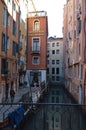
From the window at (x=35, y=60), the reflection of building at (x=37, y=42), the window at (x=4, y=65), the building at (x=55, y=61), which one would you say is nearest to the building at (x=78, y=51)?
the reflection of building at (x=37, y=42)

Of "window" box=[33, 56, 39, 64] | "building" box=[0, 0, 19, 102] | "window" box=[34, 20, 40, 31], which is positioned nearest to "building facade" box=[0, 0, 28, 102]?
"building" box=[0, 0, 19, 102]

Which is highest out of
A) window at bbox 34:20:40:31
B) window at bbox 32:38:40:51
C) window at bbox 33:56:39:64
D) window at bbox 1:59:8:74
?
window at bbox 34:20:40:31

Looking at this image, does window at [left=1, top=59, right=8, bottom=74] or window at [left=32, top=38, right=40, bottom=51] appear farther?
window at [left=32, top=38, right=40, bottom=51]

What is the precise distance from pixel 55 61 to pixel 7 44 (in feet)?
149

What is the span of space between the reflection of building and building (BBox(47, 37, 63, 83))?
26075 mm

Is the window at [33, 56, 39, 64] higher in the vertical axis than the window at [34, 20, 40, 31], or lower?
lower

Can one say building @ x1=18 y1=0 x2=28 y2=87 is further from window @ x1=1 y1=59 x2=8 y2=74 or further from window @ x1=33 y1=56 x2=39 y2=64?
window @ x1=1 y1=59 x2=8 y2=74

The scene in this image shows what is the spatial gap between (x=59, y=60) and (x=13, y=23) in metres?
43.3

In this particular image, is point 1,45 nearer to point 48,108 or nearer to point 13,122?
point 13,122

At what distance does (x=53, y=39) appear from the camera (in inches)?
2795

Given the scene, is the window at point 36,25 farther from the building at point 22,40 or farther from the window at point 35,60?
the building at point 22,40

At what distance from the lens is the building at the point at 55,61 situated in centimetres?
6900

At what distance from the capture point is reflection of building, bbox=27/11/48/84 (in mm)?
42344

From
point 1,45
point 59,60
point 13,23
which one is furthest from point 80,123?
point 59,60
